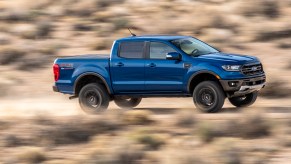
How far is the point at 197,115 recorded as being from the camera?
571 inches

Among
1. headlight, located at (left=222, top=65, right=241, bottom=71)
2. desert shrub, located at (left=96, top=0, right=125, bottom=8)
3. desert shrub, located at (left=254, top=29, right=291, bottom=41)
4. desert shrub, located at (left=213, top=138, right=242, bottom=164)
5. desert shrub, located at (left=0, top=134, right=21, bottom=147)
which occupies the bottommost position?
desert shrub, located at (left=0, top=134, right=21, bottom=147)

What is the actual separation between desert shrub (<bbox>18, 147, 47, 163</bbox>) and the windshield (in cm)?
420

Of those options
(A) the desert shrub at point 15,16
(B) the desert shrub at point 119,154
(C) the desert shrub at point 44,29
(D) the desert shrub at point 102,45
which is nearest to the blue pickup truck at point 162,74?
(B) the desert shrub at point 119,154

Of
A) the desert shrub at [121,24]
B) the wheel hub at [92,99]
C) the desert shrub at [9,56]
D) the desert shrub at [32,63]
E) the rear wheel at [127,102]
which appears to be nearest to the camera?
the wheel hub at [92,99]

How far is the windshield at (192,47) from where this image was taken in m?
15.0

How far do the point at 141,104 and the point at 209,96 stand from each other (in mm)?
3867

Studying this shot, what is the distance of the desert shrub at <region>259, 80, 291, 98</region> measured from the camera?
18609 mm

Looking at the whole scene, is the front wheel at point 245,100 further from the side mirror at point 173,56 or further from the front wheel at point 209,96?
the side mirror at point 173,56

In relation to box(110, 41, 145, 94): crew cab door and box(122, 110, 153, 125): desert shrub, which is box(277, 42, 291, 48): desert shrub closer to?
box(110, 41, 145, 94): crew cab door

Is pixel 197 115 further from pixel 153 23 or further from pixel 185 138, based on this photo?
pixel 153 23

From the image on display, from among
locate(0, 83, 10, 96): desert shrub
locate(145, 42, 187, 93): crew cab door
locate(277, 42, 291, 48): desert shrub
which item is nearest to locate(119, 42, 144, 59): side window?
locate(145, 42, 187, 93): crew cab door

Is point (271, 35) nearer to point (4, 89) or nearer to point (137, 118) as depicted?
point (4, 89)

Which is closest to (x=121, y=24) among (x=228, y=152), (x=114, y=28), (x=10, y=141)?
(x=114, y=28)

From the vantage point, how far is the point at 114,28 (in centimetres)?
2778
